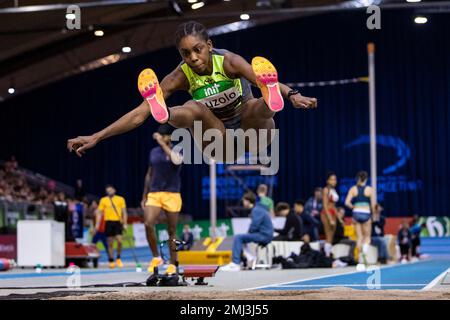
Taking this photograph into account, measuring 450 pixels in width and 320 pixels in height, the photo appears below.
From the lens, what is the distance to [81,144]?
16.9 feet

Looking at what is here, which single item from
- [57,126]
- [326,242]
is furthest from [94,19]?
[57,126]

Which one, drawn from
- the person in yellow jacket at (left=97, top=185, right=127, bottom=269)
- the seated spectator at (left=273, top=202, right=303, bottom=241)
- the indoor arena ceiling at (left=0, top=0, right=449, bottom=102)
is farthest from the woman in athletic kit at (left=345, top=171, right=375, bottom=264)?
the person in yellow jacket at (left=97, top=185, right=127, bottom=269)

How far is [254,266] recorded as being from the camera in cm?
1263

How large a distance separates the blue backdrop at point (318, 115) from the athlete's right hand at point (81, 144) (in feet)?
60.8

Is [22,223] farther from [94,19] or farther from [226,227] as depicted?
[226,227]

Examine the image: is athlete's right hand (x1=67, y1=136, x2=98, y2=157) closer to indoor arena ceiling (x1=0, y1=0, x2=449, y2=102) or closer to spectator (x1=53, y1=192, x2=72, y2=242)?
indoor arena ceiling (x1=0, y1=0, x2=449, y2=102)

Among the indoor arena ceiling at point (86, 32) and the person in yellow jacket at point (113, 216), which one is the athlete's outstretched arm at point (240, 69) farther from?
the person in yellow jacket at point (113, 216)

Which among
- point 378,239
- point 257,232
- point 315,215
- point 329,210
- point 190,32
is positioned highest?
point 190,32

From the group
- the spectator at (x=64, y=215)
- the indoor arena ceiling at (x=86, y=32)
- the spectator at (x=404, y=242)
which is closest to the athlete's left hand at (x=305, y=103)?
the indoor arena ceiling at (x=86, y=32)

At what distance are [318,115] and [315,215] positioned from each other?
9.54 m

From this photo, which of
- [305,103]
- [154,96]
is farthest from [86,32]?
[305,103]

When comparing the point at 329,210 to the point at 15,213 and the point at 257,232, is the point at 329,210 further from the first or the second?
the point at 15,213

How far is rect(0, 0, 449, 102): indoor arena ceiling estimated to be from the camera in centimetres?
1417
